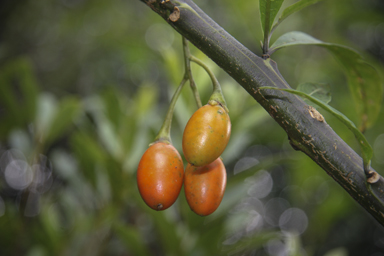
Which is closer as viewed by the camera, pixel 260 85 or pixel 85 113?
pixel 260 85

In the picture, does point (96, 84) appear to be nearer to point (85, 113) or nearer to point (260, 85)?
point (85, 113)

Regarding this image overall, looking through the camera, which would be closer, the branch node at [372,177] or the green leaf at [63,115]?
the branch node at [372,177]

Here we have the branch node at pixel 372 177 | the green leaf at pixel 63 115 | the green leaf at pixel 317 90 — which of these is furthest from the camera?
the green leaf at pixel 63 115

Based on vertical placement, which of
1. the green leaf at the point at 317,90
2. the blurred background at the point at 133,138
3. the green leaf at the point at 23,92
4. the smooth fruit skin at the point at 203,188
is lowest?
the blurred background at the point at 133,138

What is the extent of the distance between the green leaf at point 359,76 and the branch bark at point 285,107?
0.07m

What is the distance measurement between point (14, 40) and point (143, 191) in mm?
3267

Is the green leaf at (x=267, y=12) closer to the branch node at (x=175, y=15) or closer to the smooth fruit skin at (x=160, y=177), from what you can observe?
the branch node at (x=175, y=15)

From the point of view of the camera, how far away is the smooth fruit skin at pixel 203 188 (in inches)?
20.7

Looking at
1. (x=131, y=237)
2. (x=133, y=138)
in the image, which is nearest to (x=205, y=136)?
(x=131, y=237)

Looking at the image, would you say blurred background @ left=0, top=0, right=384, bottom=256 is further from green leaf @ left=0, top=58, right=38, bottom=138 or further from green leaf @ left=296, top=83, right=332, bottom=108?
green leaf @ left=296, top=83, right=332, bottom=108

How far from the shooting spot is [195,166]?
0.51 metres

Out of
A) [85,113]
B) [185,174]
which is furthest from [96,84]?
[185,174]

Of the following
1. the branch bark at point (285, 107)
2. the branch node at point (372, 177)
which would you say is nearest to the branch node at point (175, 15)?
the branch bark at point (285, 107)

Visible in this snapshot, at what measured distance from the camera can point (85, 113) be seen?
1672 millimetres
